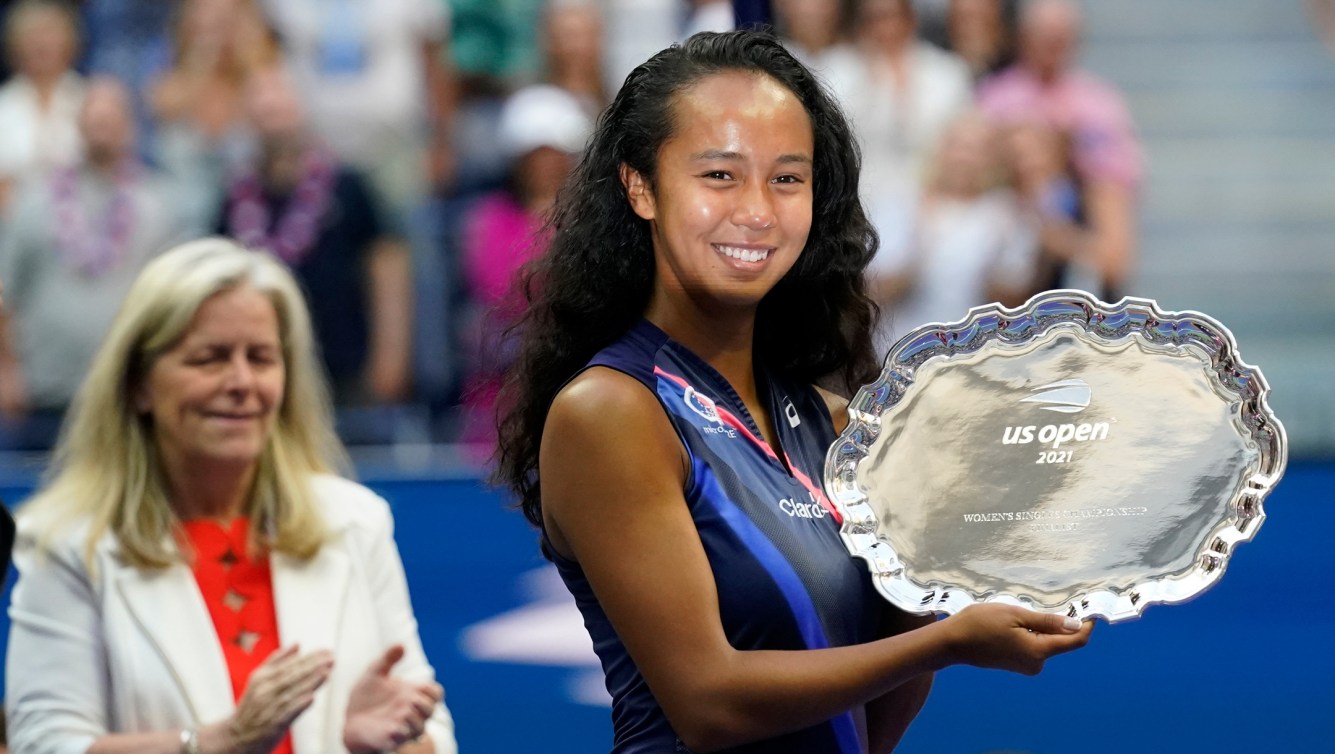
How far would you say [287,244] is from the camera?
589cm

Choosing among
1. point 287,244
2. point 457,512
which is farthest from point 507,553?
point 287,244

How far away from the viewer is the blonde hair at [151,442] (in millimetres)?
2826

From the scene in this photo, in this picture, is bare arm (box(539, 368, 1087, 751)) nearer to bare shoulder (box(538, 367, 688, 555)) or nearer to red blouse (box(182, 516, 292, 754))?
bare shoulder (box(538, 367, 688, 555))

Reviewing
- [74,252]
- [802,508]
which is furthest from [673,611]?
[74,252]

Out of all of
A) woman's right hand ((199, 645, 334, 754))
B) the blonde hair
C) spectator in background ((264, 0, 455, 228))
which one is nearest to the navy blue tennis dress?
woman's right hand ((199, 645, 334, 754))

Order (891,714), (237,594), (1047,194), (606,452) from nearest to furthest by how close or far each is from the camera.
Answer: (606,452) → (891,714) → (237,594) → (1047,194)

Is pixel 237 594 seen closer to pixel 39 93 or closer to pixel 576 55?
pixel 576 55

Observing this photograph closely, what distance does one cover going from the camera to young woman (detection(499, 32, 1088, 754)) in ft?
6.15

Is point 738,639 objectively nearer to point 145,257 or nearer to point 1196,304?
point 145,257

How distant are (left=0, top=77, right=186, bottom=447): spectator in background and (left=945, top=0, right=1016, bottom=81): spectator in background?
271 cm

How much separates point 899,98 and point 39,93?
9.64ft

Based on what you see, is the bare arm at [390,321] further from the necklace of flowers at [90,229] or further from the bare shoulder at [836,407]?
the bare shoulder at [836,407]

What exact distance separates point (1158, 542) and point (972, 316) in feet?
1.06

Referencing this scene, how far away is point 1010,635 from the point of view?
5.87 ft
